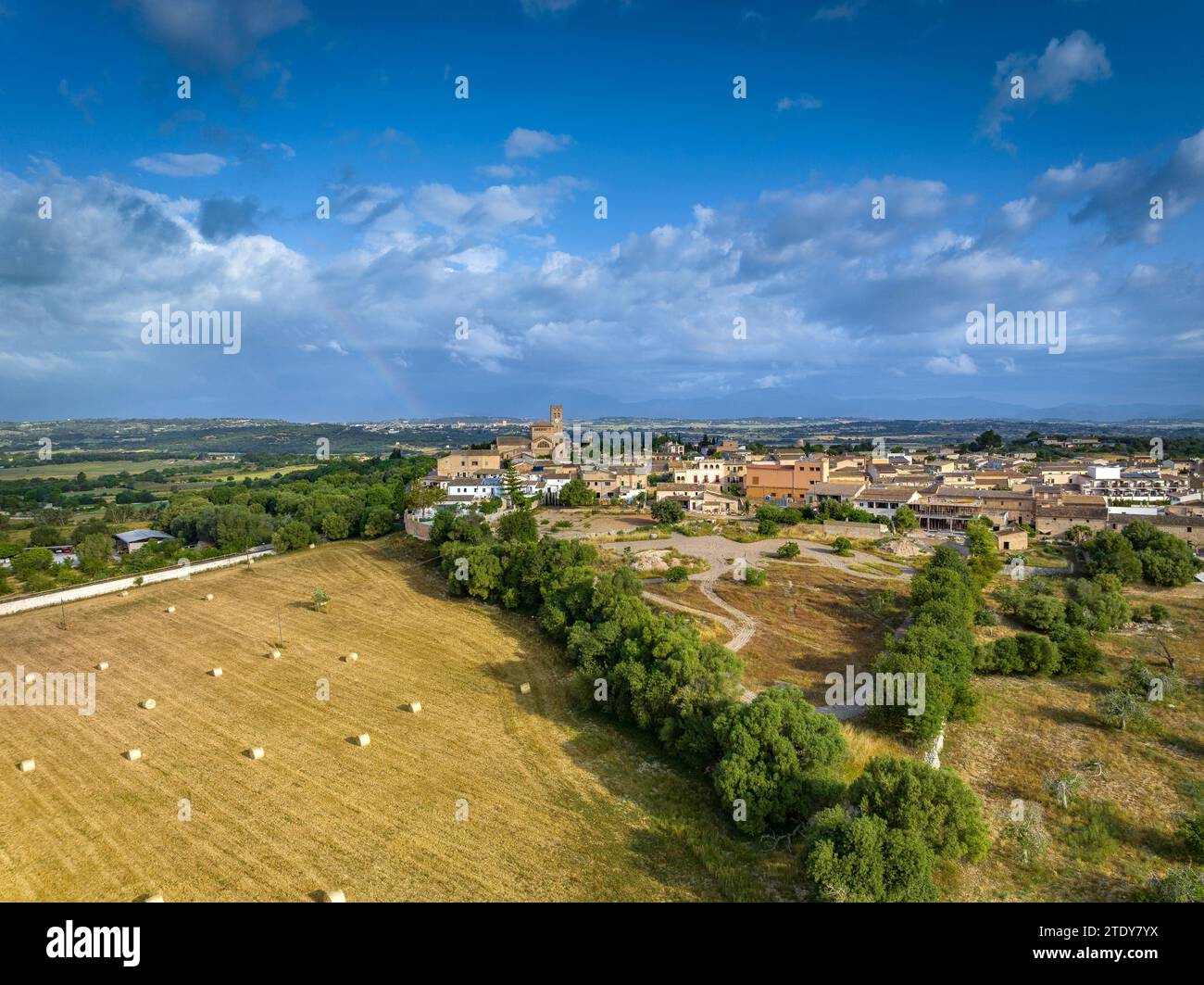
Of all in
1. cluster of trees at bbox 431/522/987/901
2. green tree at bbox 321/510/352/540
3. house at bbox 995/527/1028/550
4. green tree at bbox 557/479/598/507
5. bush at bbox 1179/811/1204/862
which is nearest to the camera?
cluster of trees at bbox 431/522/987/901

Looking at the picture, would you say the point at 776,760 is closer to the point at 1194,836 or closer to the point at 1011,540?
the point at 1194,836

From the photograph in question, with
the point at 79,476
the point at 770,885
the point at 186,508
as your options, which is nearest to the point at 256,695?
the point at 770,885

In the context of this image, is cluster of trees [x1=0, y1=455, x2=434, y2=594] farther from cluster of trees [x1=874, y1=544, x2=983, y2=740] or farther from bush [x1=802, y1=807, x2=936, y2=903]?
bush [x1=802, y1=807, x2=936, y2=903]

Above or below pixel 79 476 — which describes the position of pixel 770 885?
below

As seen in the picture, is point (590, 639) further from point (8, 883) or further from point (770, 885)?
point (8, 883)

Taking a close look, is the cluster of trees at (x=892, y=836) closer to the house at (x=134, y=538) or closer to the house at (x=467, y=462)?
the house at (x=134, y=538)

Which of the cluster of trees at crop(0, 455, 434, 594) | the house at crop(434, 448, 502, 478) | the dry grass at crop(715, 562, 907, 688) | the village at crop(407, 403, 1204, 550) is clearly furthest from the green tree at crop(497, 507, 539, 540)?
the house at crop(434, 448, 502, 478)

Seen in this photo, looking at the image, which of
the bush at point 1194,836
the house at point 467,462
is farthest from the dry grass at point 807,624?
the house at point 467,462
